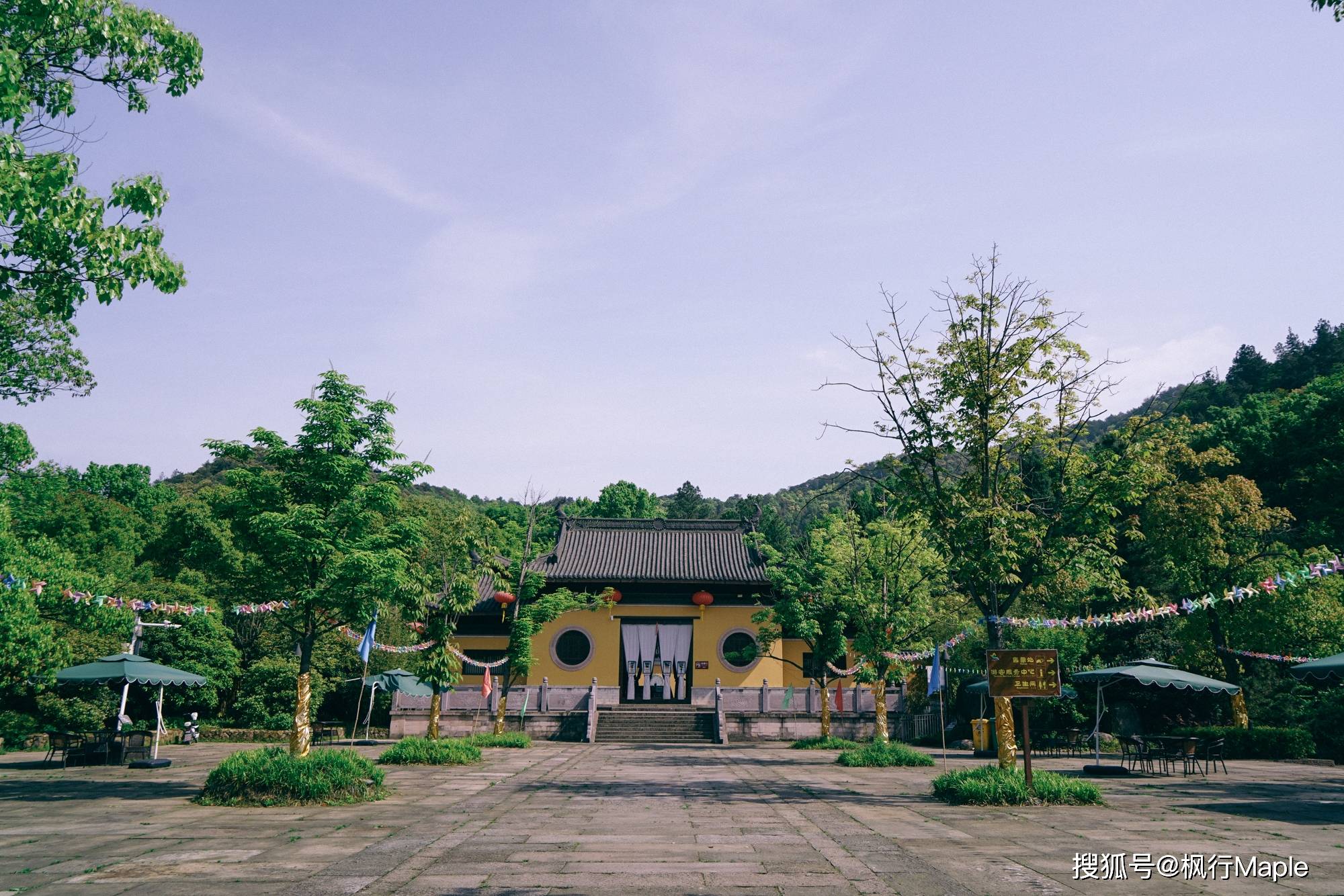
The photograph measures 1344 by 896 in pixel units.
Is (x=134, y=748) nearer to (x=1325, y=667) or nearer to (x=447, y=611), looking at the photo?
(x=447, y=611)

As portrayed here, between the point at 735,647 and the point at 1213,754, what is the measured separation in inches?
653

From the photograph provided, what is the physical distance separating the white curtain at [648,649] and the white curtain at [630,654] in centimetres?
15

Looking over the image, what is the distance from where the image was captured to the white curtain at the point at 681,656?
102 ft

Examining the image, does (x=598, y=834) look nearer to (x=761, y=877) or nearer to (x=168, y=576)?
(x=761, y=877)

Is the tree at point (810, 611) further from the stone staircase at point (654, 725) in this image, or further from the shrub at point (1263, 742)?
the shrub at point (1263, 742)

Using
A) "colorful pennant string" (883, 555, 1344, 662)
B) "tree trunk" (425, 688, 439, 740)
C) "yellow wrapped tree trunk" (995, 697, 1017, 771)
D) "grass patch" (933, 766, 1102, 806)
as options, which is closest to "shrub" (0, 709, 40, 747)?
"tree trunk" (425, 688, 439, 740)

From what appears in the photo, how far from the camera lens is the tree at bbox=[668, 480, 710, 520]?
7138 centimetres

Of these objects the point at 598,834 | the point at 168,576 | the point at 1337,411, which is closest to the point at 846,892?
the point at 598,834

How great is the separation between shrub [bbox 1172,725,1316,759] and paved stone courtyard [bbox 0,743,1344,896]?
19.7 feet

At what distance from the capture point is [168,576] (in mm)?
30328

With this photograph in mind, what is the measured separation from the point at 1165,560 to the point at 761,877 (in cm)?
2085

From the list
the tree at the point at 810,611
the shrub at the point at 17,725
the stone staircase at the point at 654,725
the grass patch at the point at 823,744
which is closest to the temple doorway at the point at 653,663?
the stone staircase at the point at 654,725

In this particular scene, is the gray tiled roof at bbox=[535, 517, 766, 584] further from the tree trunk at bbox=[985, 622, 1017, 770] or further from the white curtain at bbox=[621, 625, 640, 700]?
the tree trunk at bbox=[985, 622, 1017, 770]

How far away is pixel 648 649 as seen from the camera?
31156 mm
